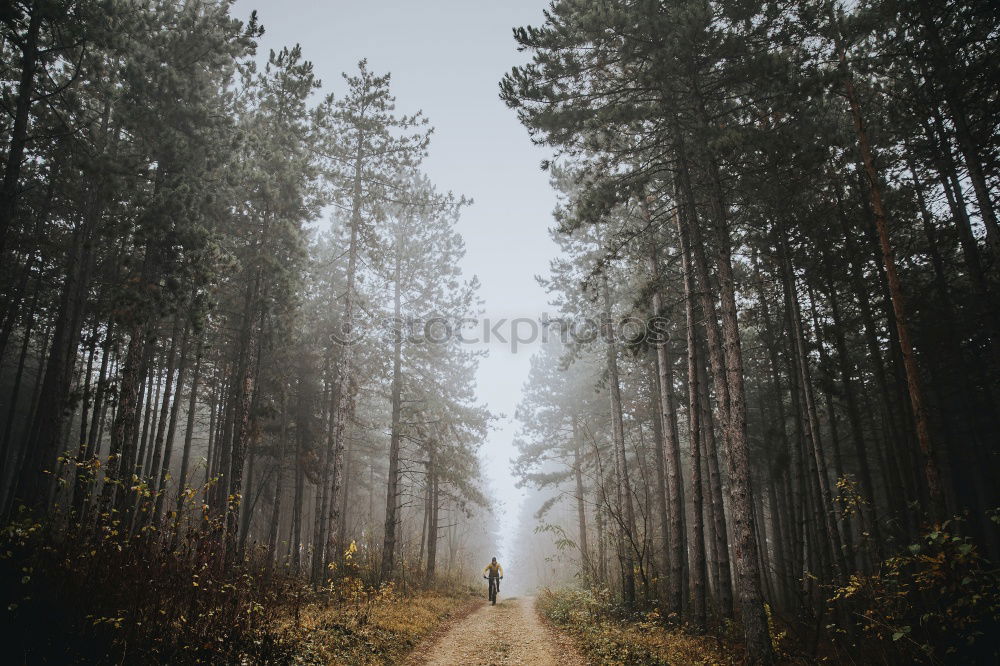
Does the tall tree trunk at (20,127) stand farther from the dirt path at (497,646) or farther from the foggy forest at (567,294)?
the dirt path at (497,646)

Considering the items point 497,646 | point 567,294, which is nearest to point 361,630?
point 497,646

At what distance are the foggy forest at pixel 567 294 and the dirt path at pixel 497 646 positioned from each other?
187mm

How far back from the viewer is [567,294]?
19000 millimetres

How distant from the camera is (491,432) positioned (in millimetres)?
22453

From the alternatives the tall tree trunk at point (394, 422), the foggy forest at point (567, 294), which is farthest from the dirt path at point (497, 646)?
the tall tree trunk at point (394, 422)

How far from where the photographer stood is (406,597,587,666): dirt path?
870cm

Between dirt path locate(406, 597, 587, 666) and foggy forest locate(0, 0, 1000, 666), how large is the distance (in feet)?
0.61

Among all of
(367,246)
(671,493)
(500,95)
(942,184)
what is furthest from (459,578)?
(942,184)

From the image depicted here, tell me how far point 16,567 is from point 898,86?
17814mm

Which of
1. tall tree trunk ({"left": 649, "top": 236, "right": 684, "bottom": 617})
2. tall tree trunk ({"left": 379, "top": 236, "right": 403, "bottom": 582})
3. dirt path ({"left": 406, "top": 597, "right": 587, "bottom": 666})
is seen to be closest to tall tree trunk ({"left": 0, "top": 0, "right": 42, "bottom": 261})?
dirt path ({"left": 406, "top": 597, "right": 587, "bottom": 666})

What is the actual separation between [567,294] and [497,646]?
12.7m

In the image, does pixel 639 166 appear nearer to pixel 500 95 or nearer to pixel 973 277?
pixel 500 95

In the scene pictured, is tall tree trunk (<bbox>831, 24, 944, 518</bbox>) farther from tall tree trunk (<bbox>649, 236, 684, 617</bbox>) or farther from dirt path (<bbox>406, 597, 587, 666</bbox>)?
dirt path (<bbox>406, 597, 587, 666</bbox>)

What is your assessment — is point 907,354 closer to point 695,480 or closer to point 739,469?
point 739,469
